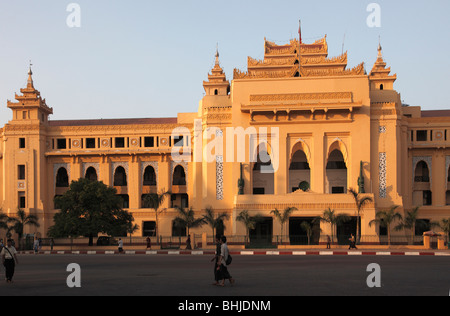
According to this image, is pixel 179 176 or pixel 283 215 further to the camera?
pixel 179 176

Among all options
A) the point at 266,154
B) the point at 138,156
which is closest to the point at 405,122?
the point at 266,154

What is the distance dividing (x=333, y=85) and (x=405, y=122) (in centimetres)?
758

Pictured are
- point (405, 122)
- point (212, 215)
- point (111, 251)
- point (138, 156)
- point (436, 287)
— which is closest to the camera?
point (436, 287)

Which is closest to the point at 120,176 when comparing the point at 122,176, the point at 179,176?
the point at 122,176

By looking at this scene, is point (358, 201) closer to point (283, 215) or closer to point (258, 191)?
point (283, 215)

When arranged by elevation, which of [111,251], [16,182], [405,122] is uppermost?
[405,122]

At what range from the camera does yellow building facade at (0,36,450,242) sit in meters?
50.8

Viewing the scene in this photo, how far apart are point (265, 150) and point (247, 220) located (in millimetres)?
8064

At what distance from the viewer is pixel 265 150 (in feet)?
172

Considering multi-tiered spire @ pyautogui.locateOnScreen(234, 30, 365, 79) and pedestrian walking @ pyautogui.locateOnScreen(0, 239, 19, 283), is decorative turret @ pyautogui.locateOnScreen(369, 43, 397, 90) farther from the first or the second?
pedestrian walking @ pyautogui.locateOnScreen(0, 239, 19, 283)

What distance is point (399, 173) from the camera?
170ft

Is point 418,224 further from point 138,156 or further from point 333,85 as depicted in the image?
point 138,156

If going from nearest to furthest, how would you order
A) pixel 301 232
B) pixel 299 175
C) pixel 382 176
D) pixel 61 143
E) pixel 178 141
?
1. pixel 301 232
2. pixel 382 176
3. pixel 299 175
4. pixel 178 141
5. pixel 61 143

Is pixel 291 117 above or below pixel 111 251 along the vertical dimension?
above
